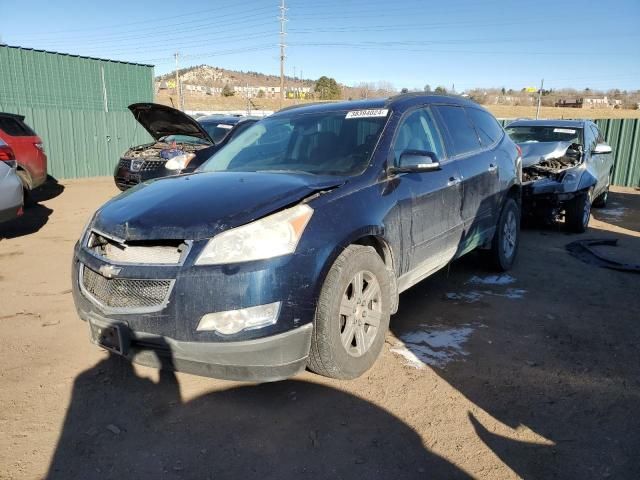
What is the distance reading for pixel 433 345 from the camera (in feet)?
12.0

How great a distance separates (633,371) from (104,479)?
127 inches

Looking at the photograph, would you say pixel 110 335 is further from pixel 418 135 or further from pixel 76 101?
pixel 76 101

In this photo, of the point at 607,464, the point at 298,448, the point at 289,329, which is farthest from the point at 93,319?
the point at 607,464

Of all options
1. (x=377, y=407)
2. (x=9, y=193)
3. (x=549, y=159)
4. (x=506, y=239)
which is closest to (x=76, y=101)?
(x=9, y=193)

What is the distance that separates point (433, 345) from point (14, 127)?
921 centimetres

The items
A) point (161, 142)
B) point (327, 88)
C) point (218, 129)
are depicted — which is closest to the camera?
point (161, 142)

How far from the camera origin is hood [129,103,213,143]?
7715 millimetres

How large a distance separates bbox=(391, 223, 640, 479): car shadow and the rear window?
326 inches

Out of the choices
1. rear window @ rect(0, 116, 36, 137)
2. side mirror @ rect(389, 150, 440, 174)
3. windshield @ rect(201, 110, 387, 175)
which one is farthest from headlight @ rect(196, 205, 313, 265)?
rear window @ rect(0, 116, 36, 137)

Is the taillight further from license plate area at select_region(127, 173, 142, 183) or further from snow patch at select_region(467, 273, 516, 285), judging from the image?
snow patch at select_region(467, 273, 516, 285)

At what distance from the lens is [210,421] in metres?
2.71

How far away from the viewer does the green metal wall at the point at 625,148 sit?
14.2m

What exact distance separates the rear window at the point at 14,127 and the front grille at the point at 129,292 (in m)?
7.96

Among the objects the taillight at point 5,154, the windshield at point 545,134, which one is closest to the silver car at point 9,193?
the taillight at point 5,154
